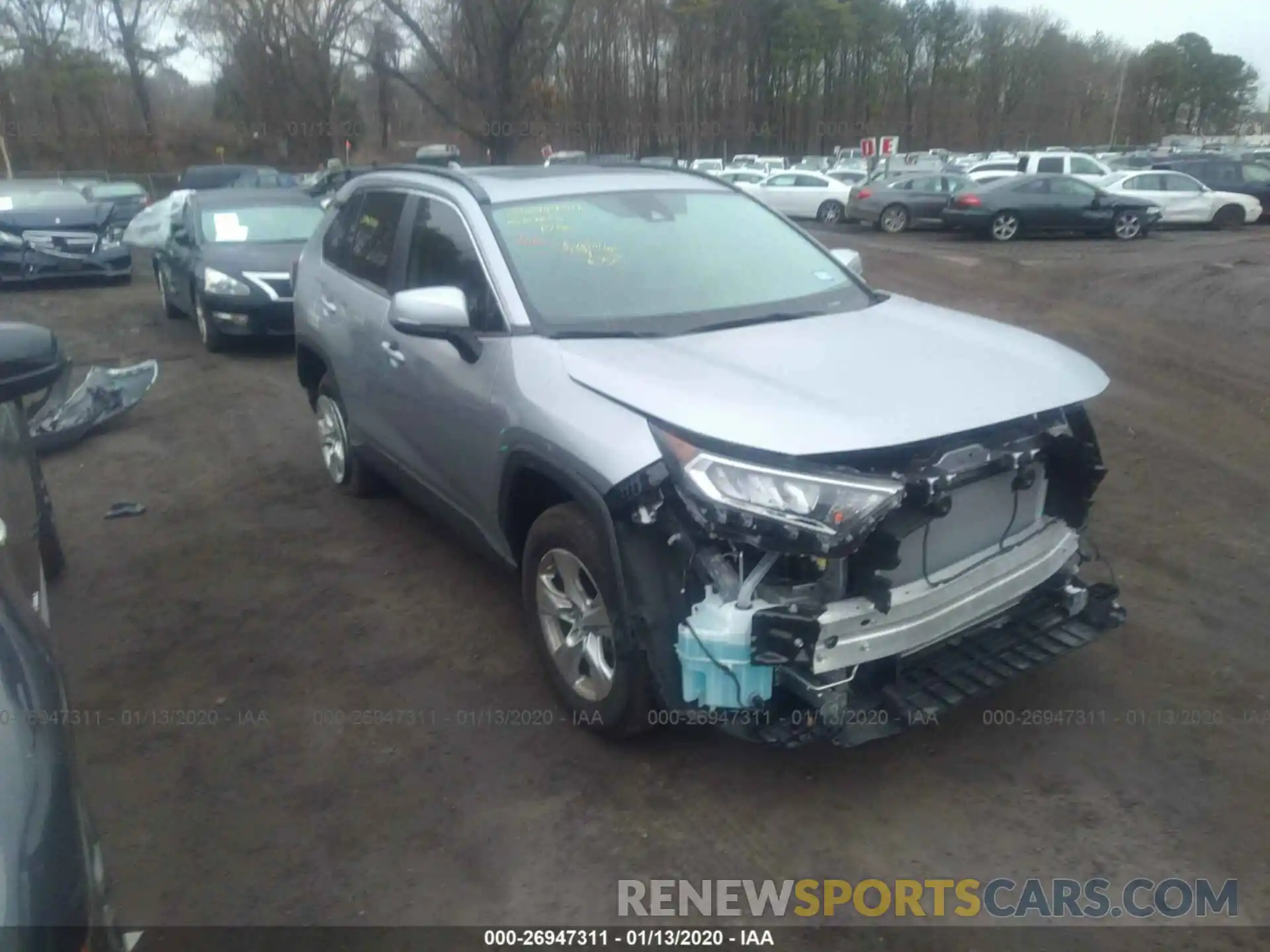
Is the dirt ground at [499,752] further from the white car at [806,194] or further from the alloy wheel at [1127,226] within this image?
the white car at [806,194]

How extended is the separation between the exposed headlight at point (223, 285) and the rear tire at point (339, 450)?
4.53 m

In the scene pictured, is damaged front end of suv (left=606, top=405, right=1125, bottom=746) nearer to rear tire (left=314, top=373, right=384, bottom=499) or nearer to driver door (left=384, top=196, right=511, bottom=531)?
driver door (left=384, top=196, right=511, bottom=531)

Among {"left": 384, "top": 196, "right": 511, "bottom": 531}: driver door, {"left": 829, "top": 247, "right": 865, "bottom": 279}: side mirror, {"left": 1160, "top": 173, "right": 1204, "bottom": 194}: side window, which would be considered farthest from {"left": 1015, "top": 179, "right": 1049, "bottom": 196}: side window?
{"left": 384, "top": 196, "right": 511, "bottom": 531}: driver door

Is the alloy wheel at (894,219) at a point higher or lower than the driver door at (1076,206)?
lower

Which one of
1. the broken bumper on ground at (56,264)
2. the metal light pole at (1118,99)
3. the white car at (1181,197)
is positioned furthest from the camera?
the metal light pole at (1118,99)

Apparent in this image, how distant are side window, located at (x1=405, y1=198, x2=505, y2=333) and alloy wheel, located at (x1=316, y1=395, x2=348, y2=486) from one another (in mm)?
1487

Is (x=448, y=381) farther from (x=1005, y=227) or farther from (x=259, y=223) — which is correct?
(x=1005, y=227)

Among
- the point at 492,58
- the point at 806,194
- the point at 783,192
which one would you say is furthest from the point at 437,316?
the point at 783,192

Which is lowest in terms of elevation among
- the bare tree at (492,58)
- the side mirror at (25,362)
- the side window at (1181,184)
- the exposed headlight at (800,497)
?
the side window at (1181,184)

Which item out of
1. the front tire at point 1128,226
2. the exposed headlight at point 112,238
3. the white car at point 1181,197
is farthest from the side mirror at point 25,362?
the white car at point 1181,197

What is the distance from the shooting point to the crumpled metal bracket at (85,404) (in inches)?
308

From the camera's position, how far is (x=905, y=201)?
24281 mm

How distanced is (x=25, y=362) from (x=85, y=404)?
5.93 meters

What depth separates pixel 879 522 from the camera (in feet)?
10.3
